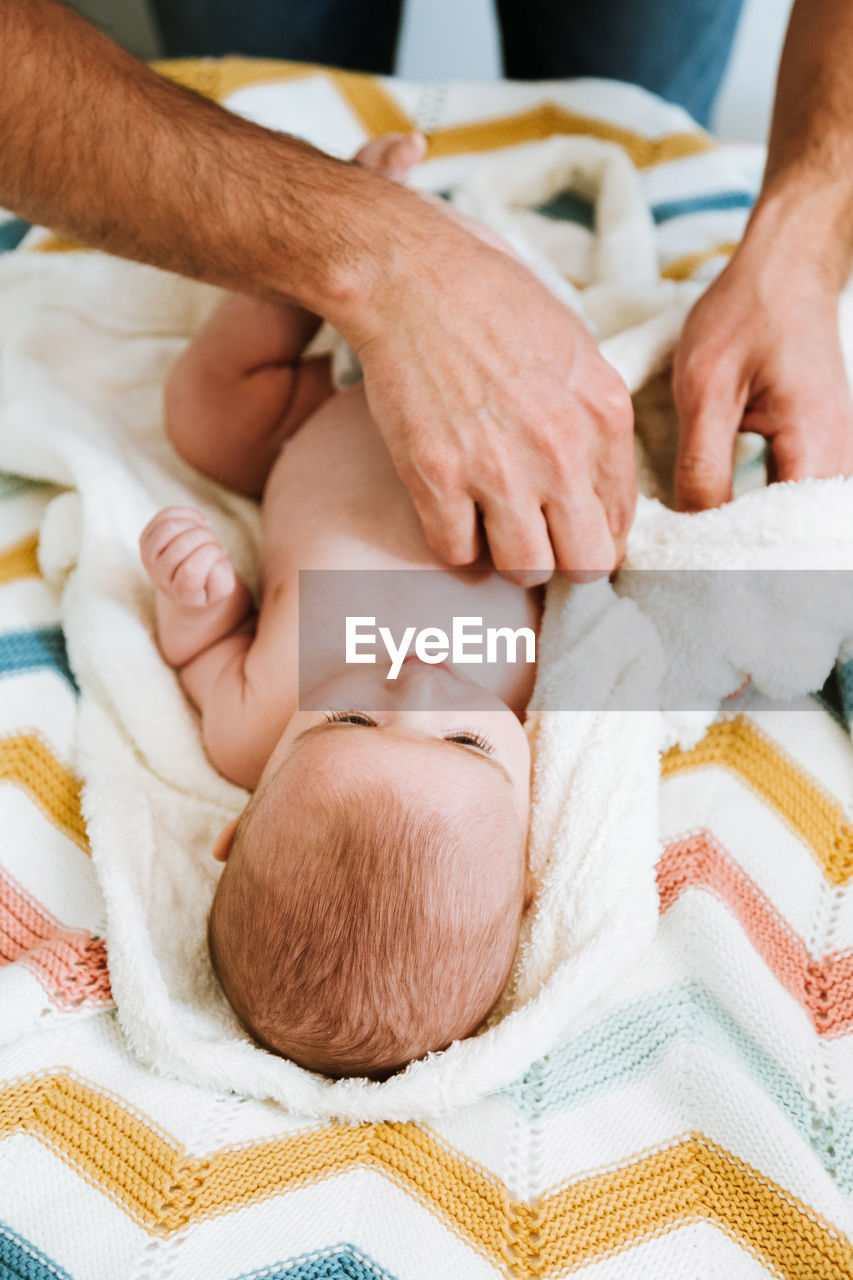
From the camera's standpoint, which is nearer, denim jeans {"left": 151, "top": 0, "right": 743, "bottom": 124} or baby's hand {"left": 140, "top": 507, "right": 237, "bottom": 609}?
baby's hand {"left": 140, "top": 507, "right": 237, "bottom": 609}

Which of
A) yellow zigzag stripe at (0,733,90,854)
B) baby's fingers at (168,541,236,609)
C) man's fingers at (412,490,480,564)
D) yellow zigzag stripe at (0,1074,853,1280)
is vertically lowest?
yellow zigzag stripe at (0,1074,853,1280)

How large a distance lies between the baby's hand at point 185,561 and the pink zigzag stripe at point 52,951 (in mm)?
298

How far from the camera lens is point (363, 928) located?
0.74 m

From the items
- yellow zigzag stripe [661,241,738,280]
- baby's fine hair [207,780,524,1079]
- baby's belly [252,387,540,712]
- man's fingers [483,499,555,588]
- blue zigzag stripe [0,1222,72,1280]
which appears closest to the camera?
blue zigzag stripe [0,1222,72,1280]

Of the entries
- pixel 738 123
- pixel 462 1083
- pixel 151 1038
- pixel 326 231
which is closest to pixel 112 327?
pixel 326 231

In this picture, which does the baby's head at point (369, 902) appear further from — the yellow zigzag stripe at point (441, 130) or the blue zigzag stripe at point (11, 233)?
the yellow zigzag stripe at point (441, 130)

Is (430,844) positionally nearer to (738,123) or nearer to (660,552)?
(660,552)

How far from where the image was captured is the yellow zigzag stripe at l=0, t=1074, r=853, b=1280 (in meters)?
0.66

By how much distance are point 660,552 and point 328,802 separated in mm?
419

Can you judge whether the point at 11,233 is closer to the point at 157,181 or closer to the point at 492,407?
the point at 157,181

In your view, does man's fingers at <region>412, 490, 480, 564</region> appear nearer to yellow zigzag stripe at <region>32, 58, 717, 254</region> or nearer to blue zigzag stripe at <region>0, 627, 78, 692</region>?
blue zigzag stripe at <region>0, 627, 78, 692</region>

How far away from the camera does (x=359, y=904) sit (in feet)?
2.43

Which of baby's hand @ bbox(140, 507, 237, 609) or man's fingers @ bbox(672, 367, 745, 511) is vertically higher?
man's fingers @ bbox(672, 367, 745, 511)

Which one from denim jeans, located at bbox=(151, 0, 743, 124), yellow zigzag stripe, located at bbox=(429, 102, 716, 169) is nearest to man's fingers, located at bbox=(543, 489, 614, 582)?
yellow zigzag stripe, located at bbox=(429, 102, 716, 169)
